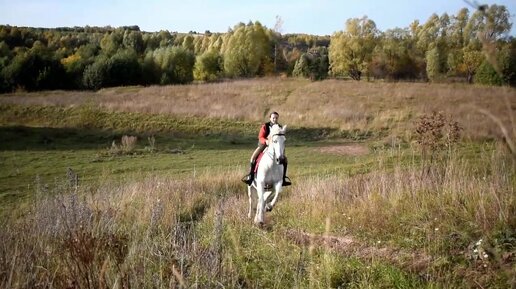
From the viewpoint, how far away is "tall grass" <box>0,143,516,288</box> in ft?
12.5

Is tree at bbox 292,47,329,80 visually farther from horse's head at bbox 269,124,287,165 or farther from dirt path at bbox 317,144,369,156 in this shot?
horse's head at bbox 269,124,287,165

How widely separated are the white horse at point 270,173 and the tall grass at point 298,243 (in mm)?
496

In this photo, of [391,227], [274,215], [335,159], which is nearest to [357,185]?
[274,215]

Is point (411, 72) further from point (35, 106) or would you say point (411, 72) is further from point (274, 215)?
point (274, 215)

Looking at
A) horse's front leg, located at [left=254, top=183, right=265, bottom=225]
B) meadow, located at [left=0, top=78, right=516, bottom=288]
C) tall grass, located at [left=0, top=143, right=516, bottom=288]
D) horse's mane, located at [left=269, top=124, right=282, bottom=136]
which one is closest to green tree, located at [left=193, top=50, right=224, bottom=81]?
meadow, located at [left=0, top=78, right=516, bottom=288]

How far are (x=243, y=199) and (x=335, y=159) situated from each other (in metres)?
11.8

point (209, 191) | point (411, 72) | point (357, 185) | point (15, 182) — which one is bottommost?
point (15, 182)

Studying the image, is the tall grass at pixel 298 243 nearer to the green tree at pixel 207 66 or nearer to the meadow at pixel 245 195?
the meadow at pixel 245 195

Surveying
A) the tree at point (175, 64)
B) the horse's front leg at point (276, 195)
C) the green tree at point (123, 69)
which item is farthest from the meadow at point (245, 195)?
the tree at point (175, 64)

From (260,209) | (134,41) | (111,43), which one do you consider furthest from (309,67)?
(260,209)

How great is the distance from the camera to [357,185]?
10.7 meters

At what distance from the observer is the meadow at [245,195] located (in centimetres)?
417

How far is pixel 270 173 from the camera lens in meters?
10.1

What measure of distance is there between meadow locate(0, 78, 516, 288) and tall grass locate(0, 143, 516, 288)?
3cm
